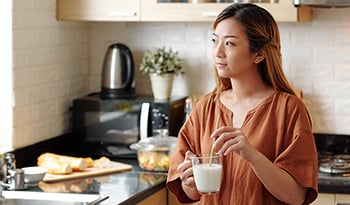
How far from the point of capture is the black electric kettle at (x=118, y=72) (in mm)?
4043

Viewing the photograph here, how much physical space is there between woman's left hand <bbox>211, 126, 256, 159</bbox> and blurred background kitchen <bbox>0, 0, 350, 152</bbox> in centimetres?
143

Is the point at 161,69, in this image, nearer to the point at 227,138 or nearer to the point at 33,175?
the point at 33,175

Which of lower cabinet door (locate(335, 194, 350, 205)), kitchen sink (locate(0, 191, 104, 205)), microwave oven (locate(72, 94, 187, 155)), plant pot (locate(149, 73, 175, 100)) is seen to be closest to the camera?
kitchen sink (locate(0, 191, 104, 205))

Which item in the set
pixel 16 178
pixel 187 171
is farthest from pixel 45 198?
pixel 187 171

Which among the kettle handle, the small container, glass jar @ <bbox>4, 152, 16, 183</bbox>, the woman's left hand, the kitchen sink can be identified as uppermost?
the kettle handle

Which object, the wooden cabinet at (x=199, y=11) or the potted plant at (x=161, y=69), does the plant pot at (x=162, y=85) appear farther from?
the wooden cabinet at (x=199, y=11)

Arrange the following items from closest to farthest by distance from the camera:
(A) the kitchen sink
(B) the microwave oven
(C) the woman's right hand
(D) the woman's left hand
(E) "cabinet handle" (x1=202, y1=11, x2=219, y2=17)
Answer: (D) the woman's left hand, (C) the woman's right hand, (A) the kitchen sink, (E) "cabinet handle" (x1=202, y1=11, x2=219, y2=17), (B) the microwave oven

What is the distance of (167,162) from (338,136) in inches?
34.0

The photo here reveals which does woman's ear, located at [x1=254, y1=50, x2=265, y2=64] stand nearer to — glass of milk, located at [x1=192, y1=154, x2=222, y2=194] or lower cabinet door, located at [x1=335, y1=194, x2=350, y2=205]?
glass of milk, located at [x1=192, y1=154, x2=222, y2=194]

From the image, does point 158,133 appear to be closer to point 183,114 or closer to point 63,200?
point 183,114

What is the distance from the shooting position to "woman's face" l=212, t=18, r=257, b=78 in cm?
255

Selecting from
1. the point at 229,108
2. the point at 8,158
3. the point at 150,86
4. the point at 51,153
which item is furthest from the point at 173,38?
the point at 229,108

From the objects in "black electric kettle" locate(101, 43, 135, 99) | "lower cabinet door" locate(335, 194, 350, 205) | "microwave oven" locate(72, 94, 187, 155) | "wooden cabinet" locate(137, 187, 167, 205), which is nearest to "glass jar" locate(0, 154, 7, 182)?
"wooden cabinet" locate(137, 187, 167, 205)

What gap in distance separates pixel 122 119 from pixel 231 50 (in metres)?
1.49
